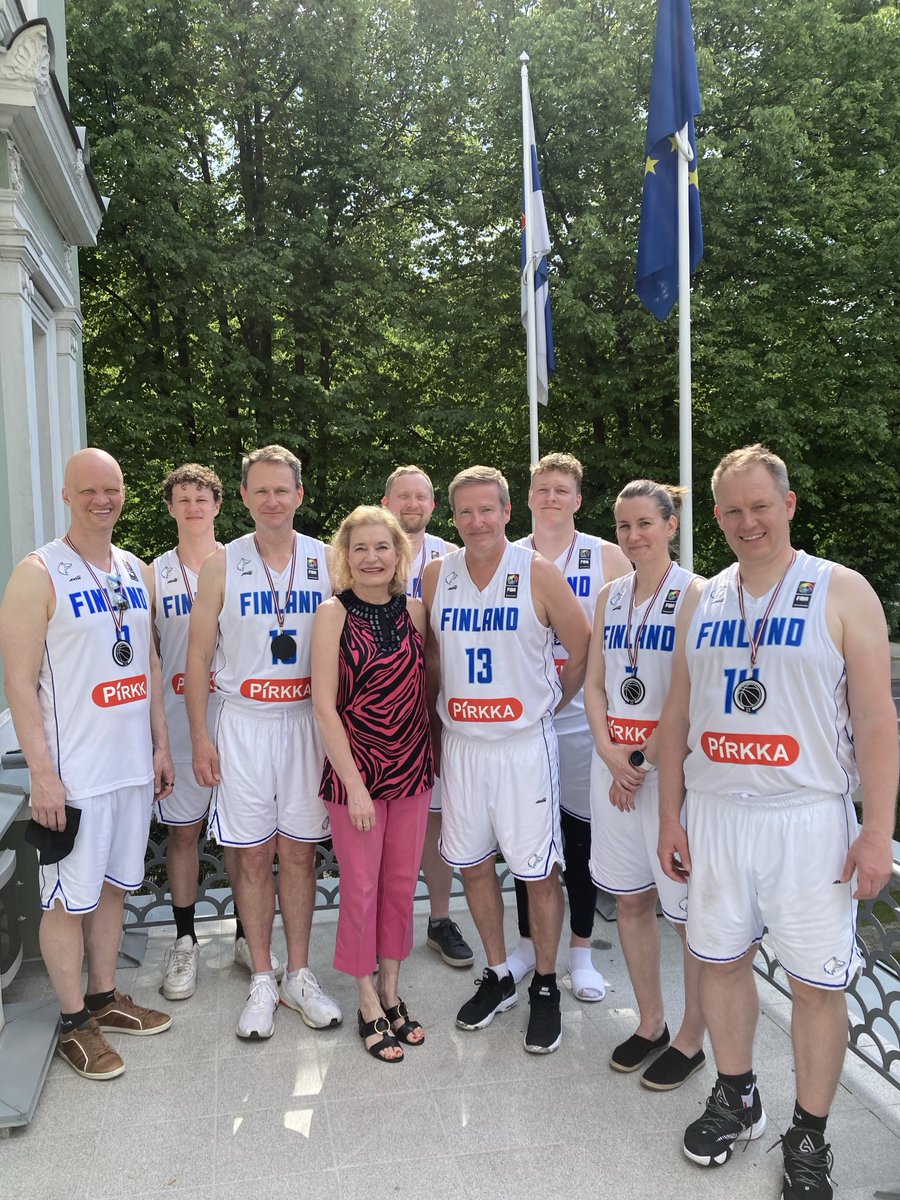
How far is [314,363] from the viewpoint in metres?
14.4

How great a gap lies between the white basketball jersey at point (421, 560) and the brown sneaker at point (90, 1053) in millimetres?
2137

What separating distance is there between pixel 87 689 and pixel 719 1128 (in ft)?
8.18

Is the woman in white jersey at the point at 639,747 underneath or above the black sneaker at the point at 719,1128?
above

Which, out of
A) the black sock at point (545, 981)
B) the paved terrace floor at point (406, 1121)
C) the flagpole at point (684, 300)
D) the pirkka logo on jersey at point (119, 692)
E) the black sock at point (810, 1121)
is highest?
the flagpole at point (684, 300)

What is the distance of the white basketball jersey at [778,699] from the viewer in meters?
2.48

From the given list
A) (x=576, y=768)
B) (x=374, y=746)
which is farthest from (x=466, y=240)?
(x=374, y=746)

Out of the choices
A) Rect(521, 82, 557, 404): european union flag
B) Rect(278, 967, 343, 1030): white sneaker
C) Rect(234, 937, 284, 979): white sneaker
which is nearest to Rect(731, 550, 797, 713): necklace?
Rect(278, 967, 343, 1030): white sneaker

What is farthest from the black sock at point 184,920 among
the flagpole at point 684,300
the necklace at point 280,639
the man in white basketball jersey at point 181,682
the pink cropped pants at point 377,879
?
the flagpole at point 684,300

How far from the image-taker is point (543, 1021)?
11.4 feet

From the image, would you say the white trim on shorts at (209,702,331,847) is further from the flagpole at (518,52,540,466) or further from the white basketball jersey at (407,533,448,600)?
the flagpole at (518,52,540,466)

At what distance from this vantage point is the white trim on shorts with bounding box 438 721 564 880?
3.39 m

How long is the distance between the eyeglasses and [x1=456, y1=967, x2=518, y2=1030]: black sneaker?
80.0 inches

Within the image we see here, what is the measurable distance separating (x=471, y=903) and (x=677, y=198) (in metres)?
5.69

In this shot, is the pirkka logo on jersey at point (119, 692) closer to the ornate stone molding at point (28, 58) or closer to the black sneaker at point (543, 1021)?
the black sneaker at point (543, 1021)
